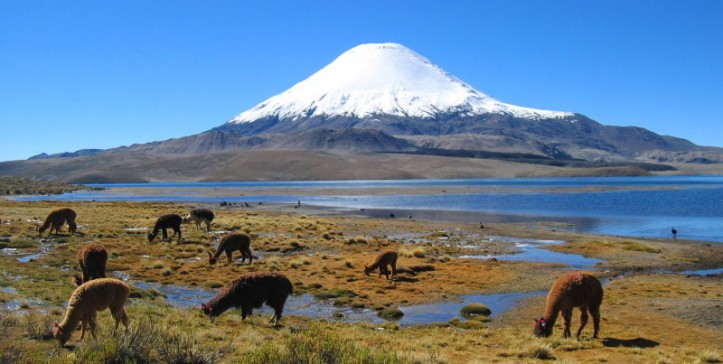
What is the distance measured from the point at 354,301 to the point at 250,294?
187 inches

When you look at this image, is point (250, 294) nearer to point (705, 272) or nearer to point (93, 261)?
point (93, 261)

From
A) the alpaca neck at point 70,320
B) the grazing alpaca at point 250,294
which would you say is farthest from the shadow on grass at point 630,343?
the alpaca neck at point 70,320

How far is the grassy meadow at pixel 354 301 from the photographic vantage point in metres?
8.41

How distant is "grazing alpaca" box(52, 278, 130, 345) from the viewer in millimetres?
8883

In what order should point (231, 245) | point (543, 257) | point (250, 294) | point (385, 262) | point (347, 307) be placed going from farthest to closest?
point (543, 257)
point (231, 245)
point (385, 262)
point (347, 307)
point (250, 294)

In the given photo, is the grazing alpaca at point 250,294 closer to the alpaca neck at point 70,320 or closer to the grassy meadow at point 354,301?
the grassy meadow at point 354,301

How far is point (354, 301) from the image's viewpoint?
16.4 m

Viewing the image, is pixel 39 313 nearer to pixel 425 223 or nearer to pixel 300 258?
pixel 300 258

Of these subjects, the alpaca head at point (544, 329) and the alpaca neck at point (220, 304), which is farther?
the alpaca neck at point (220, 304)

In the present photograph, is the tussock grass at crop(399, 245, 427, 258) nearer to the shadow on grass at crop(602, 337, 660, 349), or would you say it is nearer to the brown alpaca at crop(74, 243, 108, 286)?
the shadow on grass at crop(602, 337, 660, 349)

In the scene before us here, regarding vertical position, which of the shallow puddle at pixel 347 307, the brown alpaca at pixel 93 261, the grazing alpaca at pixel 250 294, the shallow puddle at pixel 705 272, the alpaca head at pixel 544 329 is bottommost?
the shallow puddle at pixel 705 272

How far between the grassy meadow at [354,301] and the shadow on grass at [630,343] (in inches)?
2.3

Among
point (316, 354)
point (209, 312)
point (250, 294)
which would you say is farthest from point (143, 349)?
point (250, 294)

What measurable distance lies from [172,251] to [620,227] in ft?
109
